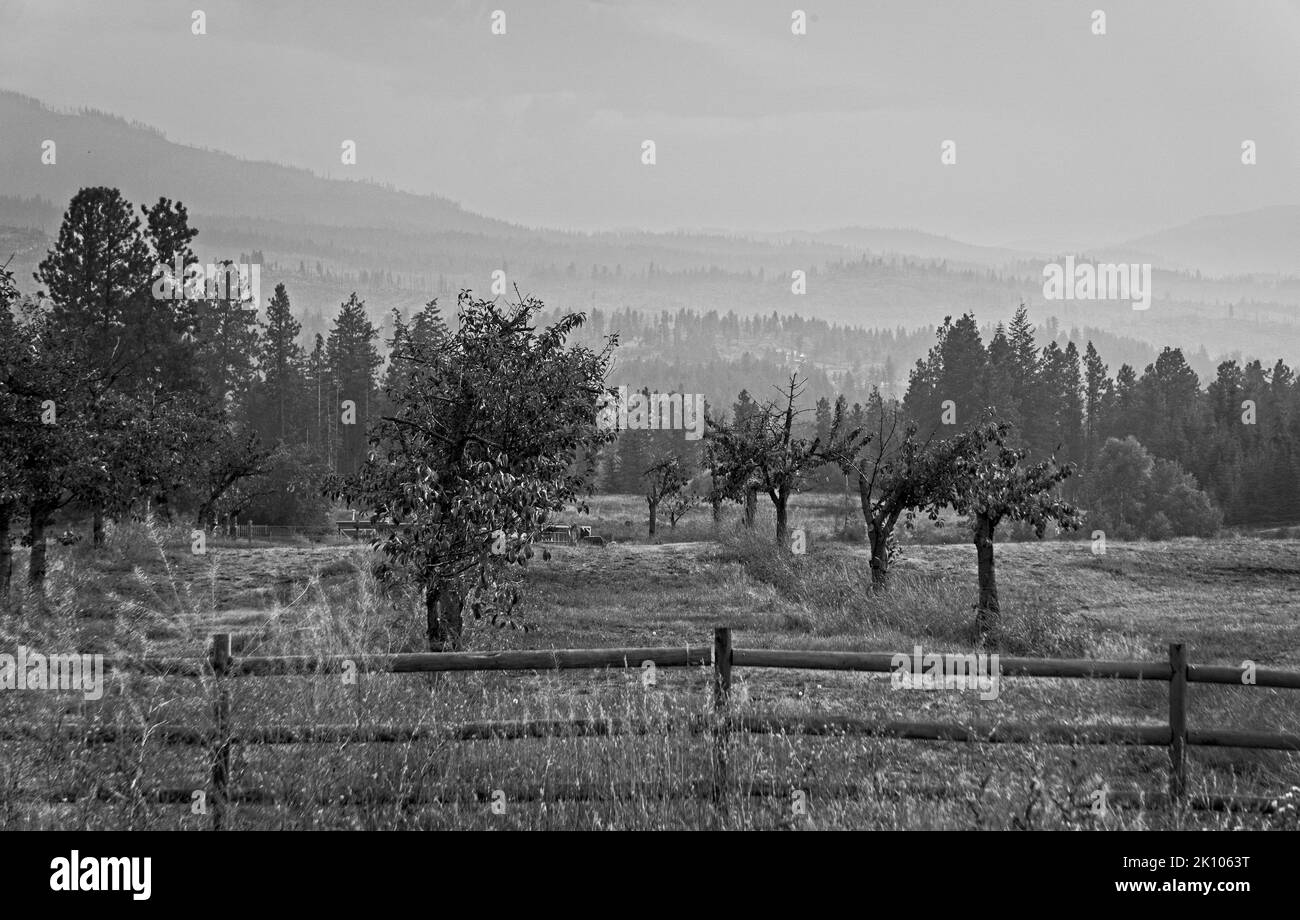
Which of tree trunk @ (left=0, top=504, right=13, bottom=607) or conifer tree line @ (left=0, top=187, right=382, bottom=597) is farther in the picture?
conifer tree line @ (left=0, top=187, right=382, bottom=597)

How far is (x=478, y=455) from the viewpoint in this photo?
49.4 feet

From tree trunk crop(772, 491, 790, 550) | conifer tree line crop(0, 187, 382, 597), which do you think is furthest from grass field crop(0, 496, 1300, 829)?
conifer tree line crop(0, 187, 382, 597)

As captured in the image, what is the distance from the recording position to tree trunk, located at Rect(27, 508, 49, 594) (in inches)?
918

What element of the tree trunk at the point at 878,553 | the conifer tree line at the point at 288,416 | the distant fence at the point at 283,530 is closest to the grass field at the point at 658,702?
the tree trunk at the point at 878,553

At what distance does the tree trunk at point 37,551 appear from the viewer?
2331cm

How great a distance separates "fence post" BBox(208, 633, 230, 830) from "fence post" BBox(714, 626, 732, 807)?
4108 mm

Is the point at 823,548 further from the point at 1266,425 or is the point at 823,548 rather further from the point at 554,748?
the point at 1266,425

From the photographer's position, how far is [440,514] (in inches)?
554

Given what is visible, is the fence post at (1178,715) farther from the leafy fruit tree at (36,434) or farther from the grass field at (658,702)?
the leafy fruit tree at (36,434)

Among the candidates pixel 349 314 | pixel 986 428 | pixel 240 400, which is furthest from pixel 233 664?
pixel 349 314

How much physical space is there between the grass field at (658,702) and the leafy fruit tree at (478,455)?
4.27 feet

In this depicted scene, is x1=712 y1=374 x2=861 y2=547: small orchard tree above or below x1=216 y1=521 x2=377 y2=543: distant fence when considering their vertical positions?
above

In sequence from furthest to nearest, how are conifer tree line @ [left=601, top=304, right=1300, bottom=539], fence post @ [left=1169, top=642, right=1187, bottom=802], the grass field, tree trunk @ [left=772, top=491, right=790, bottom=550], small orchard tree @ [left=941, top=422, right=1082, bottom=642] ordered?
conifer tree line @ [left=601, top=304, right=1300, bottom=539]
tree trunk @ [left=772, top=491, right=790, bottom=550]
small orchard tree @ [left=941, top=422, right=1082, bottom=642]
fence post @ [left=1169, top=642, right=1187, bottom=802]
the grass field

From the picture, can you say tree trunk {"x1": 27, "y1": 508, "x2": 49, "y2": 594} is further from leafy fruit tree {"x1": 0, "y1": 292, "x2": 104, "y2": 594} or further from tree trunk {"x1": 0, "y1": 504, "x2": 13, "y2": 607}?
tree trunk {"x1": 0, "y1": 504, "x2": 13, "y2": 607}
